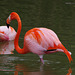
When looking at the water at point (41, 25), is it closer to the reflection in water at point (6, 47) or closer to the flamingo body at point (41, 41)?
the reflection in water at point (6, 47)

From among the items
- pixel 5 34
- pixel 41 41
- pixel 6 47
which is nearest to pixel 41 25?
pixel 5 34

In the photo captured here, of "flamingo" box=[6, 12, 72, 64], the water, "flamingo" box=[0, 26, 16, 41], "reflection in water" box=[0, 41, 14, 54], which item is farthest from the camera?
"flamingo" box=[0, 26, 16, 41]

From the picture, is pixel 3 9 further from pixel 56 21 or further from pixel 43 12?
pixel 56 21

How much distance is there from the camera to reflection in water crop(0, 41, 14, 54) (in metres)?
9.91

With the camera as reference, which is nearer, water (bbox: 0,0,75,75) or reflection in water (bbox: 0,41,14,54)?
water (bbox: 0,0,75,75)

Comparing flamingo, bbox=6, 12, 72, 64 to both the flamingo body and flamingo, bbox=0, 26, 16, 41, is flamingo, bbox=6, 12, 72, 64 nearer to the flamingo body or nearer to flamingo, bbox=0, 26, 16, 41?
the flamingo body

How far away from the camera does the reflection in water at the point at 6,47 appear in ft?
32.5

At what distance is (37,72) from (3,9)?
10532 millimetres

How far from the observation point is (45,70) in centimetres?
786

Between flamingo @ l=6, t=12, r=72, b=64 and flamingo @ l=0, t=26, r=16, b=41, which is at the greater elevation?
flamingo @ l=6, t=12, r=72, b=64

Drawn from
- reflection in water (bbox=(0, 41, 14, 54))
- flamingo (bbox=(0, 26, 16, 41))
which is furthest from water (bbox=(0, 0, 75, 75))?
flamingo (bbox=(0, 26, 16, 41))

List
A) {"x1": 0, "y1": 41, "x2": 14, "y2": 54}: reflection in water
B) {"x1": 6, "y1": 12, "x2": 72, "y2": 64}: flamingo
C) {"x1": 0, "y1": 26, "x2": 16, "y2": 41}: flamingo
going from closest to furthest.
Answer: {"x1": 6, "y1": 12, "x2": 72, "y2": 64}: flamingo → {"x1": 0, "y1": 41, "x2": 14, "y2": 54}: reflection in water → {"x1": 0, "y1": 26, "x2": 16, "y2": 41}: flamingo

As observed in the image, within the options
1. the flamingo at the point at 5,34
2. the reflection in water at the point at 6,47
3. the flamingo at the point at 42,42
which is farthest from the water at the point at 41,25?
the flamingo at the point at 42,42

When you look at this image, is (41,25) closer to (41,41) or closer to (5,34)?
(5,34)
